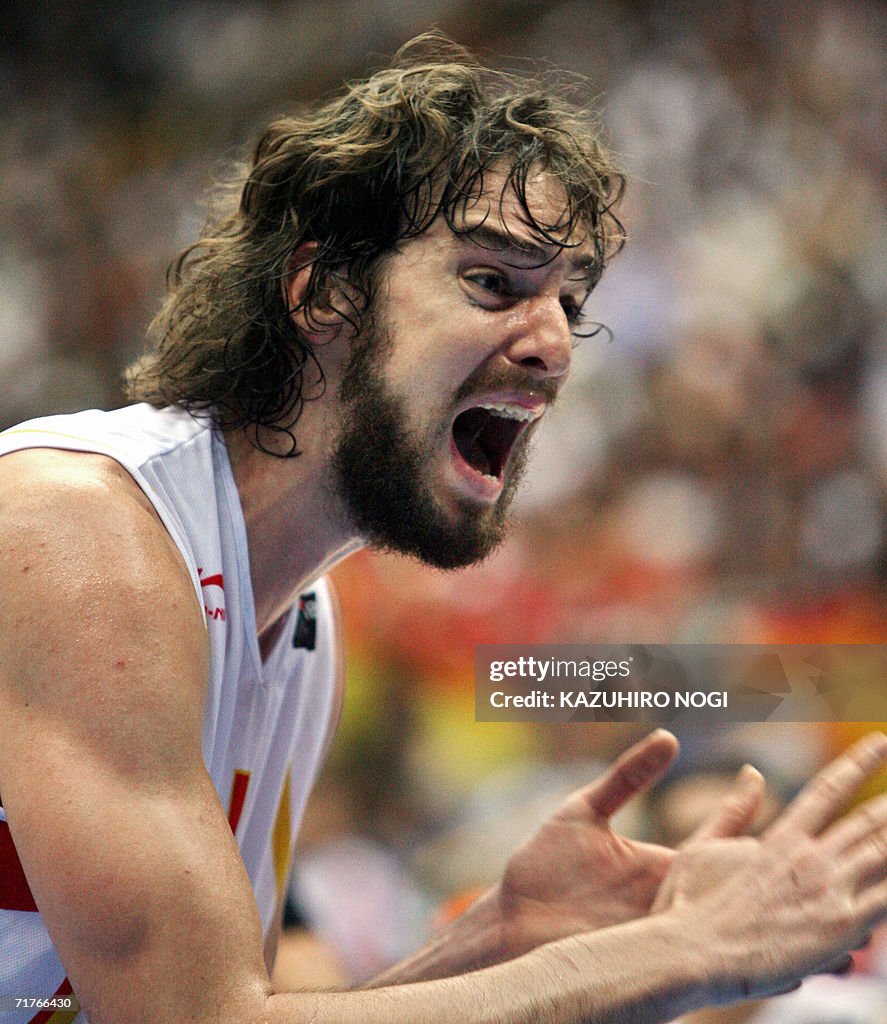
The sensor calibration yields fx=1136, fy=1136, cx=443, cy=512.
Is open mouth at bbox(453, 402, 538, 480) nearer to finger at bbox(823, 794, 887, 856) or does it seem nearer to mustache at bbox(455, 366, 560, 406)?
mustache at bbox(455, 366, 560, 406)

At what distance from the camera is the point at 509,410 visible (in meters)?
1.81

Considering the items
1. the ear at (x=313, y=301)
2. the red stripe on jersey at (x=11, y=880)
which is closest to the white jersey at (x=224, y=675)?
the red stripe on jersey at (x=11, y=880)

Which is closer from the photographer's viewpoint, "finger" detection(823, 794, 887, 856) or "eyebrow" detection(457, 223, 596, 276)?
"finger" detection(823, 794, 887, 856)

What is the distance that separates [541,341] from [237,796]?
0.85m

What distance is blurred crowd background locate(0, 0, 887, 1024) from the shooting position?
3326 mm

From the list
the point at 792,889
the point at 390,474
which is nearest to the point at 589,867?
the point at 792,889

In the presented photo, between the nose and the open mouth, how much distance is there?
0.55 ft

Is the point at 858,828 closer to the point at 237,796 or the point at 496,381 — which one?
the point at 496,381

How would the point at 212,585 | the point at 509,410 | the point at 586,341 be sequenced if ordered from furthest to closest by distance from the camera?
the point at 586,341
the point at 509,410
the point at 212,585

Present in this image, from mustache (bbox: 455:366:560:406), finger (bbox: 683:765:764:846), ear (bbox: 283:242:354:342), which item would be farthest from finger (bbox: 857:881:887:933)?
ear (bbox: 283:242:354:342)

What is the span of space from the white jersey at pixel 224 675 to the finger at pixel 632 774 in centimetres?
52

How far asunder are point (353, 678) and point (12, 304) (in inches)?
76.8

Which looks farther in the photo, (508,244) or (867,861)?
(508,244)

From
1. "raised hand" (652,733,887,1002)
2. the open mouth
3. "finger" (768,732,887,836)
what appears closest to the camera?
"raised hand" (652,733,887,1002)
